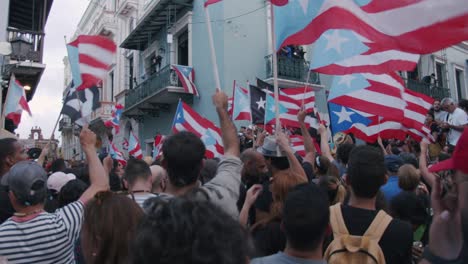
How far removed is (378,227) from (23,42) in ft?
41.3

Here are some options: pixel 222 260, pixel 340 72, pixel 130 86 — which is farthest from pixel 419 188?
pixel 130 86

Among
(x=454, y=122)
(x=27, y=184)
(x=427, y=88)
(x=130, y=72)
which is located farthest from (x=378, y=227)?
(x=130, y=72)

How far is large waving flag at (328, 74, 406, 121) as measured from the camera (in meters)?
5.64

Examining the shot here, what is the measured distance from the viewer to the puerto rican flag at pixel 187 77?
49.9ft

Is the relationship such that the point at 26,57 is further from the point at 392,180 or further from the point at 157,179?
the point at 392,180

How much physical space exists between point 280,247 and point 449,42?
1.84 meters

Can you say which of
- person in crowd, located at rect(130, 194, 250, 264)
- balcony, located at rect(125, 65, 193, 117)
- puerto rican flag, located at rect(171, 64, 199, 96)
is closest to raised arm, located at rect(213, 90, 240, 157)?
person in crowd, located at rect(130, 194, 250, 264)

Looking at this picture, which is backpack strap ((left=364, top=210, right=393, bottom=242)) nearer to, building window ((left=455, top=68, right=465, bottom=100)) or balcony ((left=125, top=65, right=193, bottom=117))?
balcony ((left=125, top=65, right=193, bottom=117))

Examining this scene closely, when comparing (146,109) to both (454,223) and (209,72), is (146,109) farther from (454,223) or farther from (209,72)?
(454,223)

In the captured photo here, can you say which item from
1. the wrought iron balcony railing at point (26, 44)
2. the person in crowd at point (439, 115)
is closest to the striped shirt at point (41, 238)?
the person in crowd at point (439, 115)

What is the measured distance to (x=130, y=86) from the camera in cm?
2239

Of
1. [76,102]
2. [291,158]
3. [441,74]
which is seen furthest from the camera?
[441,74]

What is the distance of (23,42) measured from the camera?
1248 cm

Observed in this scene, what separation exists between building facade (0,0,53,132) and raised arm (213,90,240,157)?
927 centimetres
